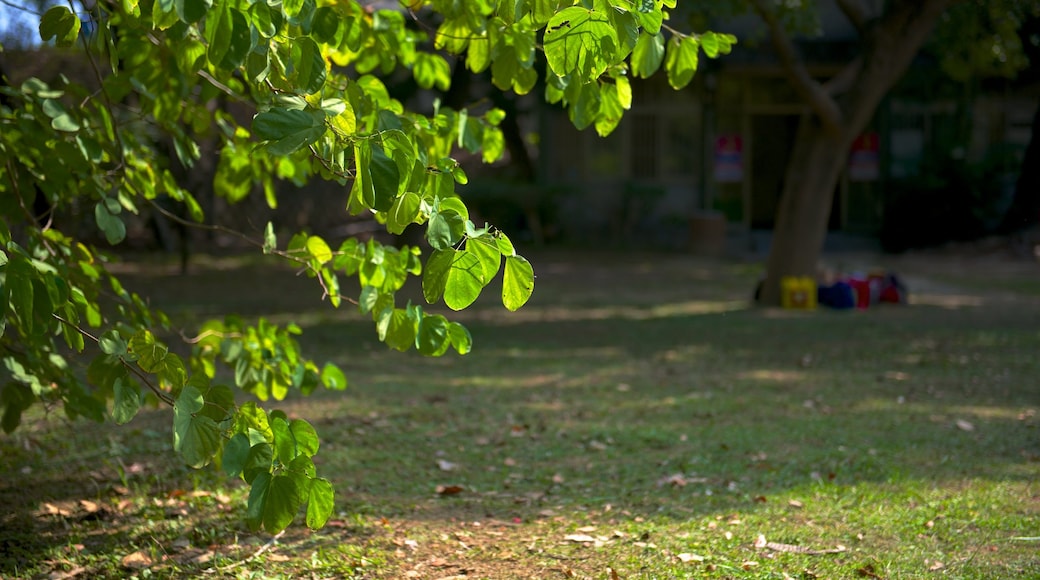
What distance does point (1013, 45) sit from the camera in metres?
11.4

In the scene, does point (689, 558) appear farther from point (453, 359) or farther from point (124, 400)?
point (453, 359)

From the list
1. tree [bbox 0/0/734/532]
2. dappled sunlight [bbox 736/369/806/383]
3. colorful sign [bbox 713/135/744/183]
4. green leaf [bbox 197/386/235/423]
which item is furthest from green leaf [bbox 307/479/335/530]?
colorful sign [bbox 713/135/744/183]

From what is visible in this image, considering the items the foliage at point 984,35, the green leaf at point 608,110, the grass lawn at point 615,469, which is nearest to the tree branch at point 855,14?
the foliage at point 984,35

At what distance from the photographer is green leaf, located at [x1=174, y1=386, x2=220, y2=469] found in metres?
2.51

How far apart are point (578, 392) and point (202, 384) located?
4.65m

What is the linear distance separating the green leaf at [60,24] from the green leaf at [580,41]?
142 cm

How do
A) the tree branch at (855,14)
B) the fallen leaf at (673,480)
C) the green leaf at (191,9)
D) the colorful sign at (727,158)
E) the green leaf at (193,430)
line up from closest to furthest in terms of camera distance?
the green leaf at (191,9) → the green leaf at (193,430) → the fallen leaf at (673,480) → the tree branch at (855,14) → the colorful sign at (727,158)

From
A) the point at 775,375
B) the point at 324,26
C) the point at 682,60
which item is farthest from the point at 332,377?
the point at 775,375

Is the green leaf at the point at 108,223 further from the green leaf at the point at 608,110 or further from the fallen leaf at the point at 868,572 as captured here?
the fallen leaf at the point at 868,572

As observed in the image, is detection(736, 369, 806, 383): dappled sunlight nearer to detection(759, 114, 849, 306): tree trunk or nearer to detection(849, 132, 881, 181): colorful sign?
detection(759, 114, 849, 306): tree trunk

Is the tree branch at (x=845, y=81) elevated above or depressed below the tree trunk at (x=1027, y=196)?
above

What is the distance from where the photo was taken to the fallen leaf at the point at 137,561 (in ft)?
12.6

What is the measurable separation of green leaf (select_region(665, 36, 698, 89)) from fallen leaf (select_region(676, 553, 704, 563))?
1706mm

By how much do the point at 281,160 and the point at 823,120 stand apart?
795cm
